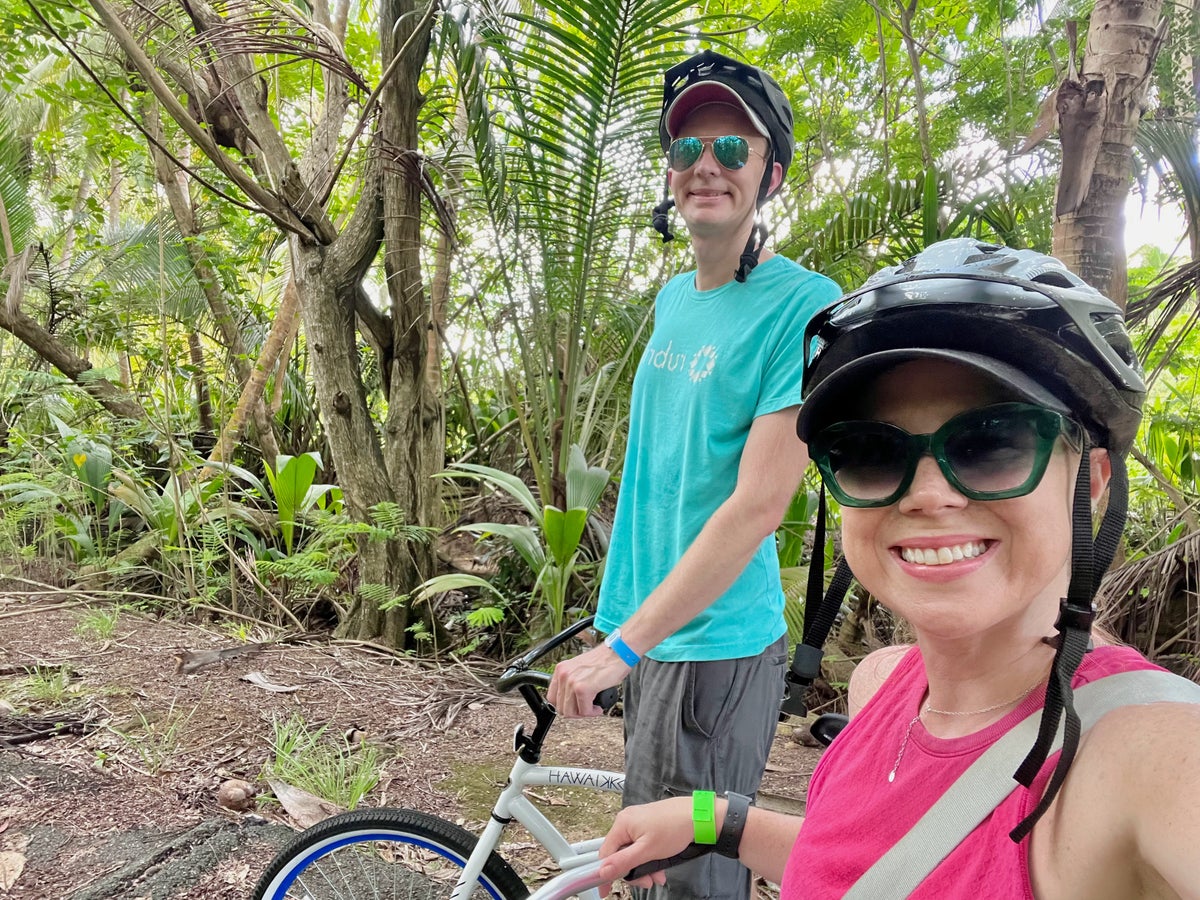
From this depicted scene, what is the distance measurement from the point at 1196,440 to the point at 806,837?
4.98 meters

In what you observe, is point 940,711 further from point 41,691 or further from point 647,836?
point 41,691

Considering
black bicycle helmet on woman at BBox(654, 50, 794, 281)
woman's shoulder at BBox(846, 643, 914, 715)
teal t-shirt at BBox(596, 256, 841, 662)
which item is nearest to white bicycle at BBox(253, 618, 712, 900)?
teal t-shirt at BBox(596, 256, 841, 662)

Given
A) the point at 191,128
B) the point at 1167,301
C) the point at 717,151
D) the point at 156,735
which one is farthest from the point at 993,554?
the point at 191,128

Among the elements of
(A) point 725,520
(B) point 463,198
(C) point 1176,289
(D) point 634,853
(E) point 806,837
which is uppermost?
(B) point 463,198

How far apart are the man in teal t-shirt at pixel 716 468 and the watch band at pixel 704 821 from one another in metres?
0.28

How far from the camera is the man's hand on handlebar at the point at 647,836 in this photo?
1.20m

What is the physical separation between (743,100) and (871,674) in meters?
1.15

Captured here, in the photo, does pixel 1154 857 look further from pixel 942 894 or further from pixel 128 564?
pixel 128 564

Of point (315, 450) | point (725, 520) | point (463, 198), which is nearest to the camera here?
point (725, 520)

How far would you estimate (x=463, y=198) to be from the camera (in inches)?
180

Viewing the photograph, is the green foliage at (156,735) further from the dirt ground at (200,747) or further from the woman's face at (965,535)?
the woman's face at (965,535)

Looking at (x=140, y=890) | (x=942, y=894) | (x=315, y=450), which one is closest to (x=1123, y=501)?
(x=942, y=894)

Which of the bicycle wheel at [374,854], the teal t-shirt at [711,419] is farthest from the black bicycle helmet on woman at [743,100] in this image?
the bicycle wheel at [374,854]

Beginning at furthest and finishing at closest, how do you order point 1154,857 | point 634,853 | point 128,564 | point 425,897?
→ point 128,564
point 425,897
point 634,853
point 1154,857
